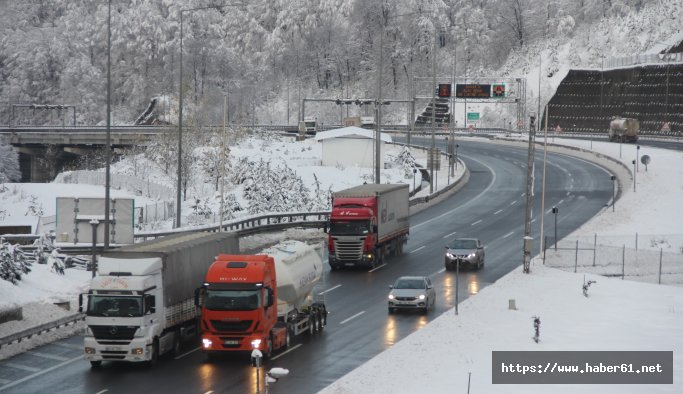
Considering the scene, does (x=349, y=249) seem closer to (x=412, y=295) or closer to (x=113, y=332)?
(x=412, y=295)

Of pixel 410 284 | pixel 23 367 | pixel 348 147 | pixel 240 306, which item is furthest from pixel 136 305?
pixel 348 147

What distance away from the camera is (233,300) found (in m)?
33.4

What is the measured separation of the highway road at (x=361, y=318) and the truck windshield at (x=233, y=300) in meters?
1.81

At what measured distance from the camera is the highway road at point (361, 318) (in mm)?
31720

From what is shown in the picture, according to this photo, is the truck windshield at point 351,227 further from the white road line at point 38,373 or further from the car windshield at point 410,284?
the white road line at point 38,373

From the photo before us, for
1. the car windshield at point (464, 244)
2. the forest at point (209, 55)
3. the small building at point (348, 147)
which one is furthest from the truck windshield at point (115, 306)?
the forest at point (209, 55)

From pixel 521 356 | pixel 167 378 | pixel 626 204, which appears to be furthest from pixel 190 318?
pixel 626 204

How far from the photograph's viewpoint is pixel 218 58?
18912cm

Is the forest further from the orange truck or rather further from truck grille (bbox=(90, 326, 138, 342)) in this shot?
truck grille (bbox=(90, 326, 138, 342))

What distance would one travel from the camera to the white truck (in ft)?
107

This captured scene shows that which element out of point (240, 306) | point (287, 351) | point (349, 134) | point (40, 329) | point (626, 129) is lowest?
point (287, 351)

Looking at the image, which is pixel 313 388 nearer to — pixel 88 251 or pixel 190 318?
pixel 190 318

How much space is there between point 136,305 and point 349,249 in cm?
2230

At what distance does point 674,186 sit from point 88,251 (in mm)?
49402
